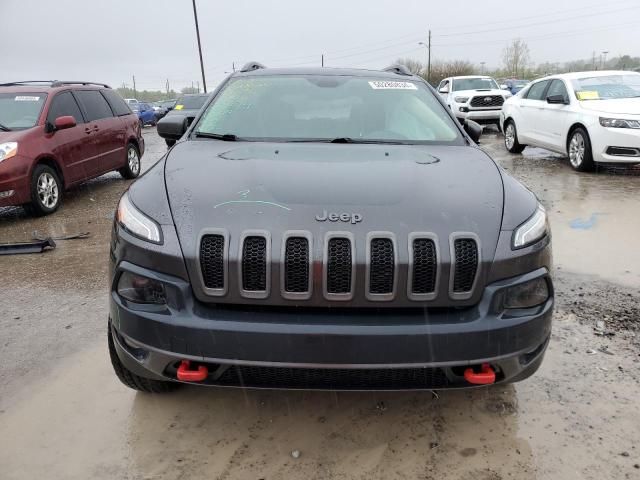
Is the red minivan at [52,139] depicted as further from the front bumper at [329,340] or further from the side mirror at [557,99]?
the side mirror at [557,99]

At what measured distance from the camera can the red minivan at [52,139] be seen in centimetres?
665

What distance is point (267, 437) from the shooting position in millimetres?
2465

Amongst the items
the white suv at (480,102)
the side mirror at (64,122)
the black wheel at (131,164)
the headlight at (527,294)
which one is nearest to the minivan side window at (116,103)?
the black wheel at (131,164)

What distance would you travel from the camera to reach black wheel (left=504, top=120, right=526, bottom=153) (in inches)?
452

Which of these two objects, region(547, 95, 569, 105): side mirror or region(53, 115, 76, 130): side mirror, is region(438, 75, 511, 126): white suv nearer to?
region(547, 95, 569, 105): side mirror

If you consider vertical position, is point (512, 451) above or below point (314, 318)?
below

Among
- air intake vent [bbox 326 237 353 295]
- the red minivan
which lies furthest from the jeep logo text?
the red minivan

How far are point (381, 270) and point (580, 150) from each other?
8.20 meters

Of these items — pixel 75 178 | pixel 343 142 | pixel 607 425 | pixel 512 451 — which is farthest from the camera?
pixel 75 178

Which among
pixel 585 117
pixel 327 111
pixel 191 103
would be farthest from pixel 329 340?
pixel 191 103

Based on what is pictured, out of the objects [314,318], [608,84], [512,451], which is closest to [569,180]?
[608,84]

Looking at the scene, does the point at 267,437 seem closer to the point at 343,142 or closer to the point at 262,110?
the point at 343,142

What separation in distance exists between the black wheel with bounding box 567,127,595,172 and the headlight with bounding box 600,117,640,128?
15.3 inches

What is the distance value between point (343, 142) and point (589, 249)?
3076 millimetres
